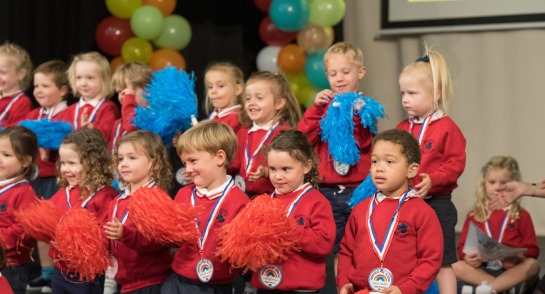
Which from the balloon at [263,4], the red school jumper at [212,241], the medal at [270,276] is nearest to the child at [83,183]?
the red school jumper at [212,241]

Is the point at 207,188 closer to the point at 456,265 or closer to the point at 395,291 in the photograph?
the point at 395,291

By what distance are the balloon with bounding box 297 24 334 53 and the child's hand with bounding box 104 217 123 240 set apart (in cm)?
345

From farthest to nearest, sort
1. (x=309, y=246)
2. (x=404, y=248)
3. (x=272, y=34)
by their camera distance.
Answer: (x=272, y=34) < (x=309, y=246) < (x=404, y=248)

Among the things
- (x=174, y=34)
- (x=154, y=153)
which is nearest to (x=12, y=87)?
(x=174, y=34)

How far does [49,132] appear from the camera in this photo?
17.7 ft

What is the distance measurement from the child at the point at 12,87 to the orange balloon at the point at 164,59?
3.90 ft

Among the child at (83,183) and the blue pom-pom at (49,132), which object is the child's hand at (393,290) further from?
the blue pom-pom at (49,132)

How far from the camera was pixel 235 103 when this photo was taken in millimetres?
5285

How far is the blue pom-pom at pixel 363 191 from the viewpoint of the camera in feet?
13.7

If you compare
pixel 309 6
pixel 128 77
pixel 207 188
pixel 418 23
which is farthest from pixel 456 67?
pixel 207 188

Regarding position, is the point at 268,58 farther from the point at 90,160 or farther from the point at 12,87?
the point at 90,160

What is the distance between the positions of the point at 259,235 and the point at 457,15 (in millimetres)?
4119

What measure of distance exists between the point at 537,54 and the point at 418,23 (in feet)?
3.16

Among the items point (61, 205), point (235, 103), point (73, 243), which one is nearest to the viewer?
point (73, 243)
